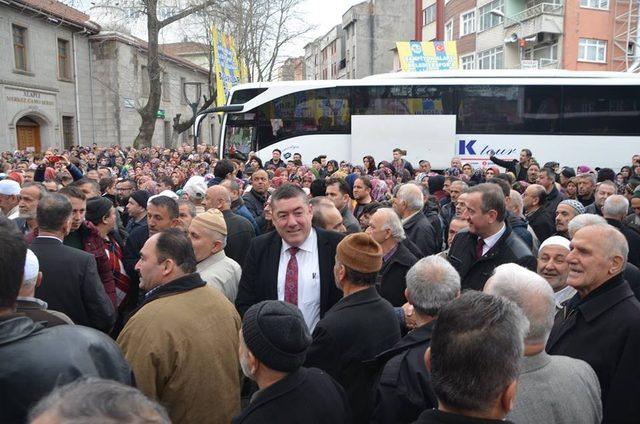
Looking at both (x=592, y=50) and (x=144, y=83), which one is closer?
(x=592, y=50)

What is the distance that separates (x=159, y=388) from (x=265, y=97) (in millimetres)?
15400

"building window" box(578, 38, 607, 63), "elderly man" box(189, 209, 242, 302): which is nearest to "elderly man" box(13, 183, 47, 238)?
"elderly man" box(189, 209, 242, 302)

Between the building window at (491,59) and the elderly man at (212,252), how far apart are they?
34.2 metres

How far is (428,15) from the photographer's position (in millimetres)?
44719

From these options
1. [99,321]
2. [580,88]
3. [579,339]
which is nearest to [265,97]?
[580,88]

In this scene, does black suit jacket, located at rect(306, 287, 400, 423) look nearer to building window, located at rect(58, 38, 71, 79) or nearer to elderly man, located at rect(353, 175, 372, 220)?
elderly man, located at rect(353, 175, 372, 220)

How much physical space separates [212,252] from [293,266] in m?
0.65

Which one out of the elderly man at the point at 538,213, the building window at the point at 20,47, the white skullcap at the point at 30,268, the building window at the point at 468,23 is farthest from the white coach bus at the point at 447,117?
the building window at the point at 468,23

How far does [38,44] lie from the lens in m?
27.4

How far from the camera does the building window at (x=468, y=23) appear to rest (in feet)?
125

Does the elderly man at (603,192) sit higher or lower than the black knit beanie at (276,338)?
higher

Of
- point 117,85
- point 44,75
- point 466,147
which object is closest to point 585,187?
point 466,147

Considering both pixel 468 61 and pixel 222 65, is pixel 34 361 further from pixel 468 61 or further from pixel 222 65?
pixel 468 61

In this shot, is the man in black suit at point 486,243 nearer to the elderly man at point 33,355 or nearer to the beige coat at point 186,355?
the beige coat at point 186,355
